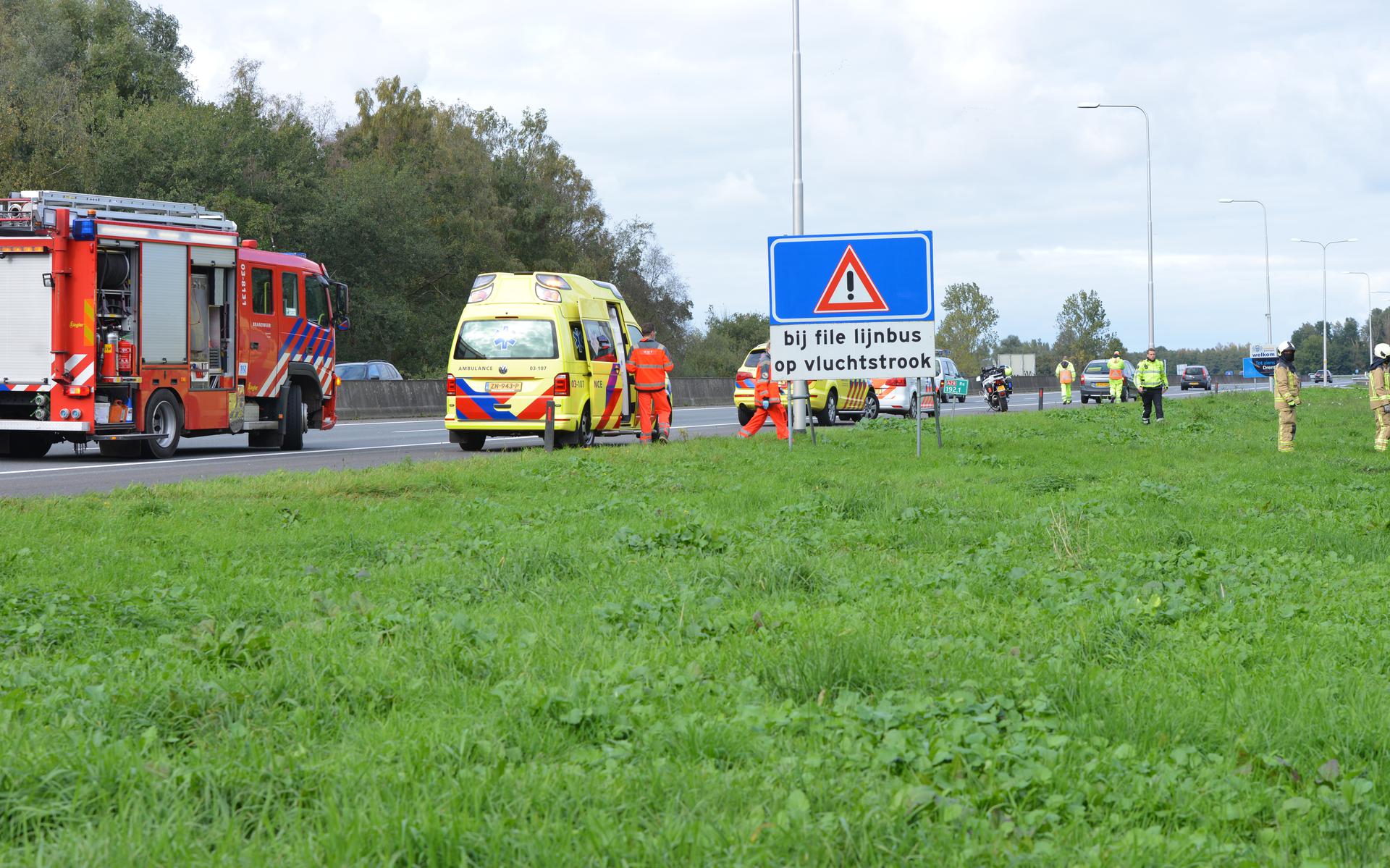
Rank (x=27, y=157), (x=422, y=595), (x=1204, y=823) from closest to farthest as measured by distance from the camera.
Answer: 1. (x=1204, y=823)
2. (x=422, y=595)
3. (x=27, y=157)

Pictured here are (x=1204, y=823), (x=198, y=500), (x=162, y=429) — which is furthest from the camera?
(x=162, y=429)

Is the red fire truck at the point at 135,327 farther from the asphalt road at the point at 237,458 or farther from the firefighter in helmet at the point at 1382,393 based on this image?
the firefighter in helmet at the point at 1382,393

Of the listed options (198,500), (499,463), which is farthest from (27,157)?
(198,500)

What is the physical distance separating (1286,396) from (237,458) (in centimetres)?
1446

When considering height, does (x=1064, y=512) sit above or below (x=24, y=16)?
below

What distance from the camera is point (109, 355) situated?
1864 cm

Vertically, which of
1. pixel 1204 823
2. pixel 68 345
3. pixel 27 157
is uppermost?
pixel 27 157

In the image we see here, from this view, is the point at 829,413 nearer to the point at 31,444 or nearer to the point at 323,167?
the point at 31,444

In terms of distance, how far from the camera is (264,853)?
332cm

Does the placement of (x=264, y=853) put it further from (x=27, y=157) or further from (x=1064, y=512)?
(x=27, y=157)

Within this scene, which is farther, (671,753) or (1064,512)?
(1064,512)

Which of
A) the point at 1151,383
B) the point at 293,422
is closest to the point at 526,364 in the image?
the point at 293,422

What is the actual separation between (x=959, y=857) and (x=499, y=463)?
12642 millimetres

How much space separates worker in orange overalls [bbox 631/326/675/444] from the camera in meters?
21.1
